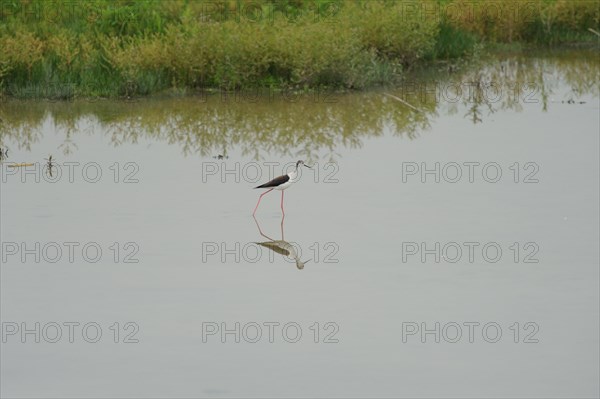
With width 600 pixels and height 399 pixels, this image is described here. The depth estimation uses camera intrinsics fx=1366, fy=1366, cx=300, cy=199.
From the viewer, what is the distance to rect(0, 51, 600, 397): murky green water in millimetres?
9242

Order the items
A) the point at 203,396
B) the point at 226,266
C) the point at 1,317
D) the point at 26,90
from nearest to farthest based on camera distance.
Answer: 1. the point at 203,396
2. the point at 1,317
3. the point at 226,266
4. the point at 26,90

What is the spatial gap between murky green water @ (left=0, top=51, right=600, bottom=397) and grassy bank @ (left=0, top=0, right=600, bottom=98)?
0.44 m

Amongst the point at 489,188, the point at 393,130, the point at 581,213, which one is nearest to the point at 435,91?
the point at 393,130

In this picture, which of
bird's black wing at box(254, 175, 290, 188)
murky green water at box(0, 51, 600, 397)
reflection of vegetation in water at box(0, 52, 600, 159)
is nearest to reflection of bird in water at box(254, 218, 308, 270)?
murky green water at box(0, 51, 600, 397)

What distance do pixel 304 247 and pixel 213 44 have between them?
26.2 feet

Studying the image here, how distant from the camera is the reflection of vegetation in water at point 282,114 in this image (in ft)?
55.1

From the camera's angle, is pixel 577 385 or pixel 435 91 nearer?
pixel 577 385

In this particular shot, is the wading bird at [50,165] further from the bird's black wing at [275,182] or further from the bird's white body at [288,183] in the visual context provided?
the bird's white body at [288,183]

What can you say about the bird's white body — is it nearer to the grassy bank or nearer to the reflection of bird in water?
the reflection of bird in water

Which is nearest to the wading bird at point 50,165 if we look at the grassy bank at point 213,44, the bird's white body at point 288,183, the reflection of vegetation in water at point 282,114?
the reflection of vegetation in water at point 282,114

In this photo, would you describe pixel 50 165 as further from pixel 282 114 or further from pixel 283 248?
pixel 283 248

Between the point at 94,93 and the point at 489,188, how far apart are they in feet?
23.3

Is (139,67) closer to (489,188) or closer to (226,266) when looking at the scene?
(489,188)

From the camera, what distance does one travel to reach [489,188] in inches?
565
